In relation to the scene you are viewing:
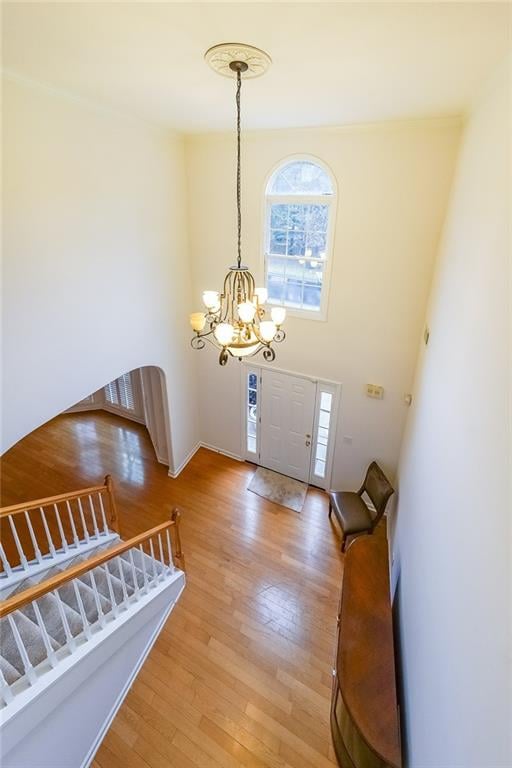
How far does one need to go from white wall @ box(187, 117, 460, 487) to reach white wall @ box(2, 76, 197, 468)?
2.00 ft

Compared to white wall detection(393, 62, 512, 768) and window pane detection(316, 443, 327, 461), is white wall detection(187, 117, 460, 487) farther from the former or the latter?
white wall detection(393, 62, 512, 768)

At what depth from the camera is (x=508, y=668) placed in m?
1.11

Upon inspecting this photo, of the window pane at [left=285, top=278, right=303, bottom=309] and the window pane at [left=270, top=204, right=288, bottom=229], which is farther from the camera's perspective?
the window pane at [left=285, top=278, right=303, bottom=309]

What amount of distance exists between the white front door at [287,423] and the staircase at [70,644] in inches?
91.5

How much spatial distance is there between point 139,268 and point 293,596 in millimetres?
4197

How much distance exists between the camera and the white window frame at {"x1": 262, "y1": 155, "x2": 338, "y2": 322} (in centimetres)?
415

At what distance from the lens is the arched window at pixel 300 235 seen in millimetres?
4272

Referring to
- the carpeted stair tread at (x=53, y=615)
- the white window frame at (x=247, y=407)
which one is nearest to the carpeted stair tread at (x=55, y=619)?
the carpeted stair tread at (x=53, y=615)

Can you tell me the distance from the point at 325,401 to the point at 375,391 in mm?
772

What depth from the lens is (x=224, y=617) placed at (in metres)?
3.91

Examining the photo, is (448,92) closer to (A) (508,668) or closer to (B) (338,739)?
(A) (508,668)

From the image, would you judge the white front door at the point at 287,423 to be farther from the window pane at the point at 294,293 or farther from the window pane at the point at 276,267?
the window pane at the point at 276,267

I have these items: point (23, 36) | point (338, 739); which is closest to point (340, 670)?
point (338, 739)

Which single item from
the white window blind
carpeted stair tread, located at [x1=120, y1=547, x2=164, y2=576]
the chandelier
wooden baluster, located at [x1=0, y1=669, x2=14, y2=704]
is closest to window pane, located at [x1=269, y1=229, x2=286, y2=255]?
the chandelier
